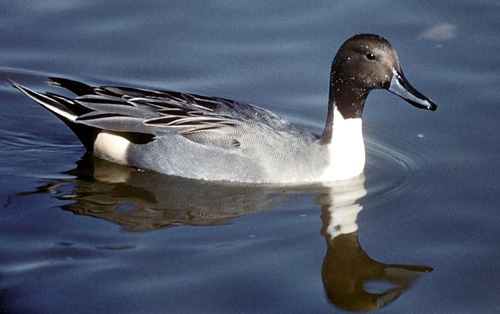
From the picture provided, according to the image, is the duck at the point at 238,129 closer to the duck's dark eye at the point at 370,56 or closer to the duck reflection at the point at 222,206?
the duck's dark eye at the point at 370,56

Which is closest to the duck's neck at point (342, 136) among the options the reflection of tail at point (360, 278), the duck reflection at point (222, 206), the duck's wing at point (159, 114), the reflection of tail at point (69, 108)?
the duck reflection at point (222, 206)

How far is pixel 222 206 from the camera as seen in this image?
659 centimetres

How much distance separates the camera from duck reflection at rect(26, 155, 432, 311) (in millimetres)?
5688

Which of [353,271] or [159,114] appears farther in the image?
[159,114]

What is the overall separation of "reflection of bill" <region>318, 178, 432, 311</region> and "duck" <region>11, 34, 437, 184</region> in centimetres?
53

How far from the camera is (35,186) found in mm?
6809

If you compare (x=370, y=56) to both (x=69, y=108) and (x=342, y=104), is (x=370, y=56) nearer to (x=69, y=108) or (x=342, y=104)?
(x=342, y=104)

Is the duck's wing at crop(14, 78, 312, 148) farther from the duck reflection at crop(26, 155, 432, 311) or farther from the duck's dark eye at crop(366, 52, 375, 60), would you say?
the duck's dark eye at crop(366, 52, 375, 60)

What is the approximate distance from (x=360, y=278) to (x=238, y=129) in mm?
1729

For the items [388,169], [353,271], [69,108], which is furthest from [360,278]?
[69,108]

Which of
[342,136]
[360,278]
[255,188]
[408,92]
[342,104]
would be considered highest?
[408,92]

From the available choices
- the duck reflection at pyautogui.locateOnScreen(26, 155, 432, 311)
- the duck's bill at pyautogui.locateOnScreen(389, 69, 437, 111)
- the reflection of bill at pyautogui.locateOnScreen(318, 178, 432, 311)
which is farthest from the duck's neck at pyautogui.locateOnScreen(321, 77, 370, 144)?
the reflection of bill at pyautogui.locateOnScreen(318, 178, 432, 311)

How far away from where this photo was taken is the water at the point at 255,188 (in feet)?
18.1

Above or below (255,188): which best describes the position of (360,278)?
below
